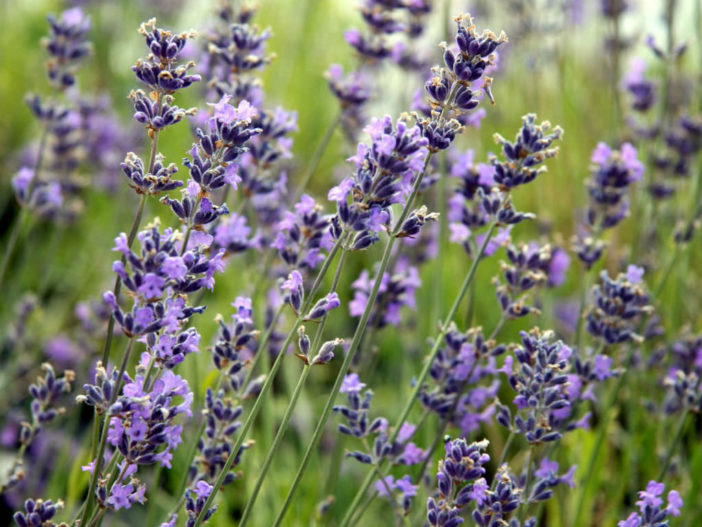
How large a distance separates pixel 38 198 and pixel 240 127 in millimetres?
1362

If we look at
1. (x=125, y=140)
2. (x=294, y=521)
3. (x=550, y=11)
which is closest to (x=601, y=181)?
(x=294, y=521)

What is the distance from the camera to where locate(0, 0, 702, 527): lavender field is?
1.32 metres

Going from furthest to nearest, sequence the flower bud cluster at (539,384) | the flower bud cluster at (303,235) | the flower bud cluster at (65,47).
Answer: the flower bud cluster at (65,47), the flower bud cluster at (303,235), the flower bud cluster at (539,384)

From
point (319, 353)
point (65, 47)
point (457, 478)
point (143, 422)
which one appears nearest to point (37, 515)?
point (143, 422)

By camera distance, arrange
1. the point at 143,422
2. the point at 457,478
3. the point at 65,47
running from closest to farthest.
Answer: the point at 143,422, the point at 457,478, the point at 65,47

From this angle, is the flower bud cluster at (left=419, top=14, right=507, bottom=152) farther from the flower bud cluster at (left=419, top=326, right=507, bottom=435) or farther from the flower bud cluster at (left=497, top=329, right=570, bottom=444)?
the flower bud cluster at (left=419, top=326, right=507, bottom=435)

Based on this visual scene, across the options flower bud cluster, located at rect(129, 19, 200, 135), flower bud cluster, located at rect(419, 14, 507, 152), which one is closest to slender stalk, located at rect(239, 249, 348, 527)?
flower bud cluster, located at rect(419, 14, 507, 152)

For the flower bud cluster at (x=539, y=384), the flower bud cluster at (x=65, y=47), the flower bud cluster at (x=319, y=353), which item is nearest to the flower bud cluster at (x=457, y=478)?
the flower bud cluster at (x=539, y=384)

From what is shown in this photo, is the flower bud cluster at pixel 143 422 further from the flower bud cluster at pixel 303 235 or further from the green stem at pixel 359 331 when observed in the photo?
the flower bud cluster at pixel 303 235

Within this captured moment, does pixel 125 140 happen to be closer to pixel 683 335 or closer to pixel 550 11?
pixel 550 11

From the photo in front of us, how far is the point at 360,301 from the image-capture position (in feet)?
6.38

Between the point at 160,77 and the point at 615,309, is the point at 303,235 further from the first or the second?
the point at 615,309

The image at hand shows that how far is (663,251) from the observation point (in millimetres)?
2994

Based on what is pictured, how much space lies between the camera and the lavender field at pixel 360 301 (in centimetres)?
132
